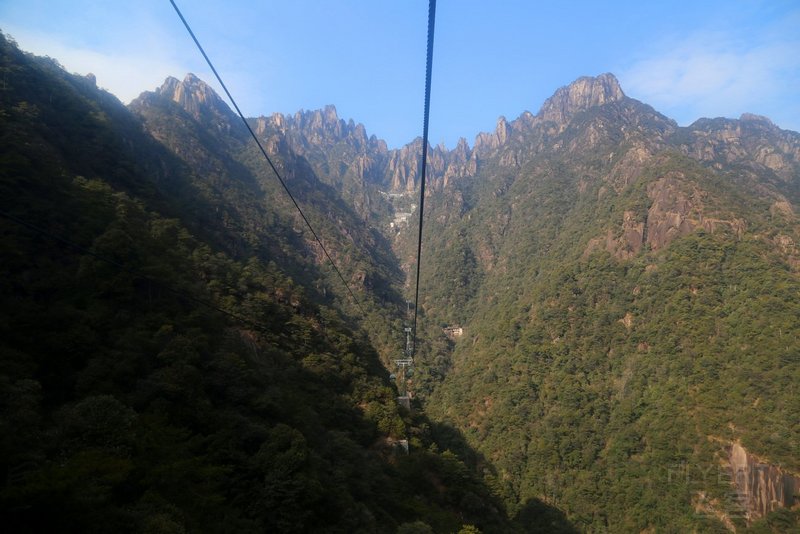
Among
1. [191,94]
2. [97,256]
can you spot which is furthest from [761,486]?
[191,94]

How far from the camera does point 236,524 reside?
1559 cm

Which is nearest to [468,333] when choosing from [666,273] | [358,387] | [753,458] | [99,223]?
[666,273]

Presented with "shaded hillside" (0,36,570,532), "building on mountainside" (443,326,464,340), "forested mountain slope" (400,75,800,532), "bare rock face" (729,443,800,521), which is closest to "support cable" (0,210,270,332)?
"shaded hillside" (0,36,570,532)

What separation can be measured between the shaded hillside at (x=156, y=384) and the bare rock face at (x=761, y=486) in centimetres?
3368

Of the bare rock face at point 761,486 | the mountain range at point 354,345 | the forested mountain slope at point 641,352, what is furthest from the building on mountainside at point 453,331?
the bare rock face at point 761,486

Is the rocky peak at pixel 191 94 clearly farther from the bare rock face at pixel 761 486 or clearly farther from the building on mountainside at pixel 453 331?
the bare rock face at pixel 761 486

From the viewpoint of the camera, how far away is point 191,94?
139375 millimetres

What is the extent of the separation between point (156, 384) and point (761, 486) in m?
Result: 62.7

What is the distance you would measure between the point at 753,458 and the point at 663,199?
57.6m

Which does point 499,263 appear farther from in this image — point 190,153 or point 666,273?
point 190,153

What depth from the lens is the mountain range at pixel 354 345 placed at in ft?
55.4

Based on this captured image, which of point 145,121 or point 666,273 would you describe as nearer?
point 666,273

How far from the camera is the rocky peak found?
5276 inches

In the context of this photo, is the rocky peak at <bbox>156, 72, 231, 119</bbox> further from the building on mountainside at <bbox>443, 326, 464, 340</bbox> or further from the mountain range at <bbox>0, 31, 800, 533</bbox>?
the building on mountainside at <bbox>443, 326, 464, 340</bbox>
